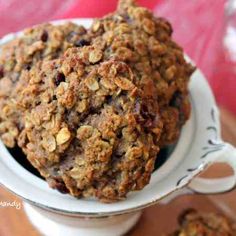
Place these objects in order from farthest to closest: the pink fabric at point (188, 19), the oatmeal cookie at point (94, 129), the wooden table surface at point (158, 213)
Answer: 1. the pink fabric at point (188, 19)
2. the wooden table surface at point (158, 213)
3. the oatmeal cookie at point (94, 129)

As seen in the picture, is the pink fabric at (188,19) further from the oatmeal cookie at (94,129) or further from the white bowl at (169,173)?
the oatmeal cookie at (94,129)

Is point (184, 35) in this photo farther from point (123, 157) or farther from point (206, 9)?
point (123, 157)

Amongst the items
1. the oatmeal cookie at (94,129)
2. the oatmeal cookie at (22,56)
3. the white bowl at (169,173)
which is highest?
the oatmeal cookie at (22,56)

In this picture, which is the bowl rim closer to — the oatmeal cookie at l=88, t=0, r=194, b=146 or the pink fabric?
the oatmeal cookie at l=88, t=0, r=194, b=146

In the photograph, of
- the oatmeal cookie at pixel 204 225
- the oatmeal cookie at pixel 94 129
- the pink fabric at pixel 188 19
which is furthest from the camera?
the pink fabric at pixel 188 19

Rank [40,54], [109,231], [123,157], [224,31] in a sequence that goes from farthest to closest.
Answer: [224,31] → [109,231] → [40,54] → [123,157]

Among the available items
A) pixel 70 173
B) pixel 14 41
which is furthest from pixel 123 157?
pixel 14 41

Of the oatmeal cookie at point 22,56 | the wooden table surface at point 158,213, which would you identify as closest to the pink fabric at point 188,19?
the wooden table surface at point 158,213

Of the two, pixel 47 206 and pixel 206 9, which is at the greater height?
pixel 47 206

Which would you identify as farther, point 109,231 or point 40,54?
point 109,231
